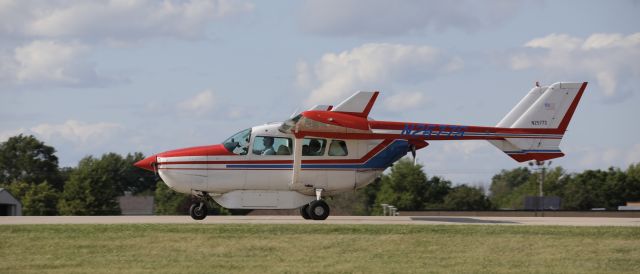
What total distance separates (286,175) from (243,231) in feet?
16.7

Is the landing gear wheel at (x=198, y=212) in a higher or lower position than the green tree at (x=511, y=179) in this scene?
lower

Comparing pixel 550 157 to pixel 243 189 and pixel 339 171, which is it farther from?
pixel 243 189

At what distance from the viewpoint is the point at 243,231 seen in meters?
21.9

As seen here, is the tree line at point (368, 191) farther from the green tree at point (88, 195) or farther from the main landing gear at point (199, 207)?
the main landing gear at point (199, 207)

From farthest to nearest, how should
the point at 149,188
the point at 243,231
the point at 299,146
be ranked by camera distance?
the point at 149,188 → the point at 299,146 → the point at 243,231

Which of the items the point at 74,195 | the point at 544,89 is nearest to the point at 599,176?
the point at 74,195

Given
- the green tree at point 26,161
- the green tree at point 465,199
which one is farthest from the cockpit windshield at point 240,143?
the green tree at point 26,161

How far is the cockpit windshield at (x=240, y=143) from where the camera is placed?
26734 mm

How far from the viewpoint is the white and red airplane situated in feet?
87.4

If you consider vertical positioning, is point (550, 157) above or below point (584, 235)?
above

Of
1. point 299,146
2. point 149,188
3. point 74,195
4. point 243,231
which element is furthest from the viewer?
point 149,188

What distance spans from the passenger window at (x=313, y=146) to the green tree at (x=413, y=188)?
43394 mm

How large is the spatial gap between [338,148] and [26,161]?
67.7 m

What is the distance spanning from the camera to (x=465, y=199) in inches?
2689
